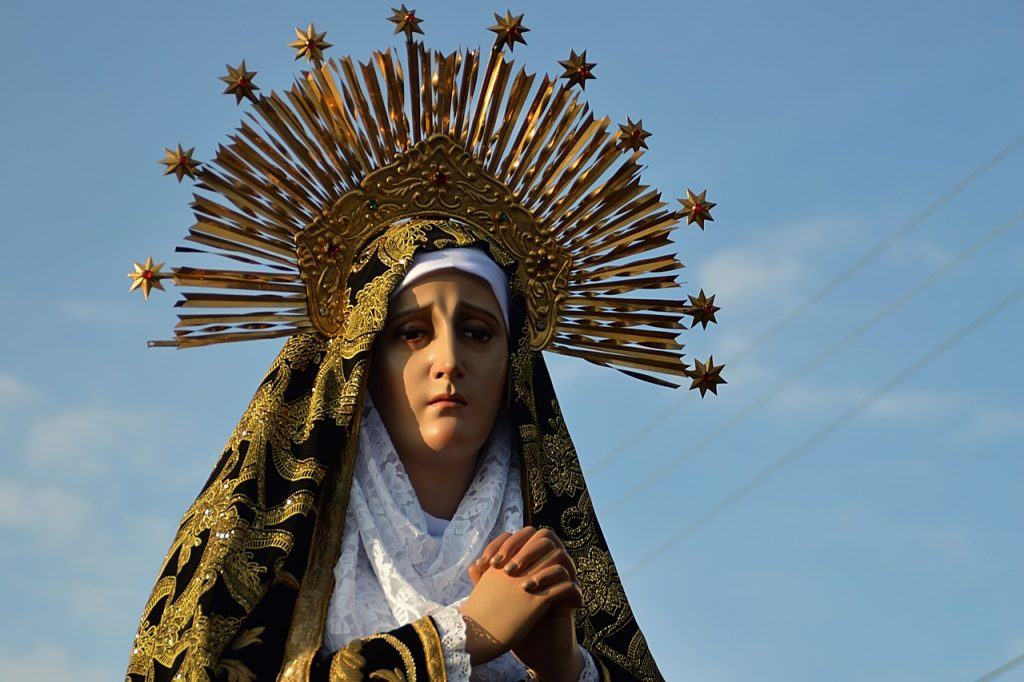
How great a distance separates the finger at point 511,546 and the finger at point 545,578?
0.10m

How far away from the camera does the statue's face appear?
563 centimetres

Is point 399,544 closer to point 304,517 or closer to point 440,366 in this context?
point 304,517

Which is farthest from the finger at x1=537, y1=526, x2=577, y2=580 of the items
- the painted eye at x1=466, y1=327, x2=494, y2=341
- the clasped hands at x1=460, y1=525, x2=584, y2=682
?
the painted eye at x1=466, y1=327, x2=494, y2=341

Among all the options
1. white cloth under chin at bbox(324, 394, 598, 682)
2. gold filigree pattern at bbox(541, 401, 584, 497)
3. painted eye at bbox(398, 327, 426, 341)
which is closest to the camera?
white cloth under chin at bbox(324, 394, 598, 682)

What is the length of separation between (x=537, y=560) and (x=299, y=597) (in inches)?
31.7

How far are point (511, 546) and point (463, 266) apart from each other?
1.07 m

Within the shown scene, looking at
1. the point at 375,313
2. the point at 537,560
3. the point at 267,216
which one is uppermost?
the point at 267,216

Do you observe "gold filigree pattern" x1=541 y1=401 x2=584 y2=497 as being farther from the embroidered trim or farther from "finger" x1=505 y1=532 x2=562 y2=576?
the embroidered trim

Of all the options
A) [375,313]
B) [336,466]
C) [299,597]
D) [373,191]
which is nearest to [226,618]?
[299,597]

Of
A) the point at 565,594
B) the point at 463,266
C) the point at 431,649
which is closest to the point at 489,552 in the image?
the point at 565,594

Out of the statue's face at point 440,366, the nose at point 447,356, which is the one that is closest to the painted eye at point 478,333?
the statue's face at point 440,366

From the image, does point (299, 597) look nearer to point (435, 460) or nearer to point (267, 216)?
point (435, 460)

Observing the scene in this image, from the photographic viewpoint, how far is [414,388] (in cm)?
566

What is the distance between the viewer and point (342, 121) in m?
5.99
